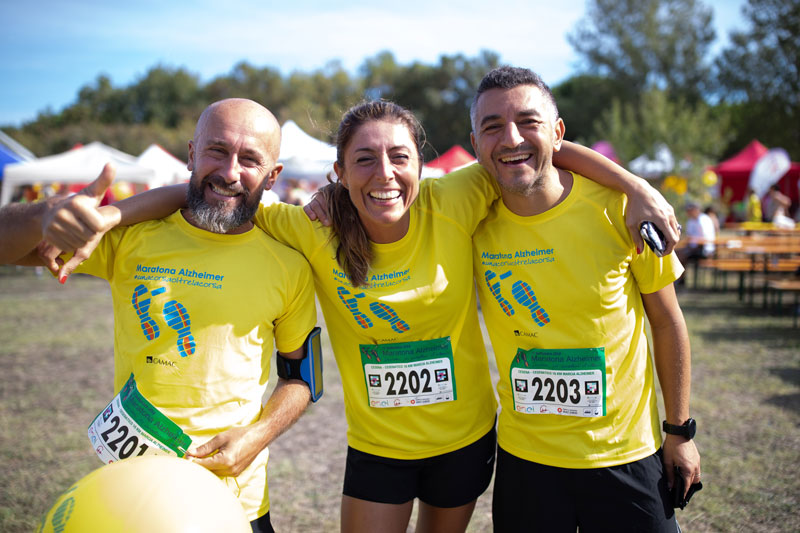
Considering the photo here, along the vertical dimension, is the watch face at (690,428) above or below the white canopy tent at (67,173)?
below

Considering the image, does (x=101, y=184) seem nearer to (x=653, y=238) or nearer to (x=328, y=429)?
(x=653, y=238)

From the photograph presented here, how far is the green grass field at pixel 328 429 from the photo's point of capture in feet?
12.7

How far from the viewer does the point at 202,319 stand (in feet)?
7.14

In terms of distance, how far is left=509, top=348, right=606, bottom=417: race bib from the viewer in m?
2.29

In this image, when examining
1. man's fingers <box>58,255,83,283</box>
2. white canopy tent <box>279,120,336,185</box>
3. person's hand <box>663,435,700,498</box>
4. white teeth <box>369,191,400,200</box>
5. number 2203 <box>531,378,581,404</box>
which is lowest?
person's hand <box>663,435,700,498</box>

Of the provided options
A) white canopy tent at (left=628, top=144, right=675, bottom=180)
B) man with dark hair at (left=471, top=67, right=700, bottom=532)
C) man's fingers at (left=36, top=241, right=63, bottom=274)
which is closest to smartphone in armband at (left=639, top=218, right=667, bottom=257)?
man with dark hair at (left=471, top=67, right=700, bottom=532)

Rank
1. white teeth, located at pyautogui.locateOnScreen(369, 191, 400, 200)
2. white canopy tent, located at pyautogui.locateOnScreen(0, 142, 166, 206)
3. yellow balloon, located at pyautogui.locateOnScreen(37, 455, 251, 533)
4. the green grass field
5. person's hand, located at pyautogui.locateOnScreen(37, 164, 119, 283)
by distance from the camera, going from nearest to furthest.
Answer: yellow balloon, located at pyautogui.locateOnScreen(37, 455, 251, 533)
person's hand, located at pyautogui.locateOnScreen(37, 164, 119, 283)
white teeth, located at pyautogui.locateOnScreen(369, 191, 400, 200)
the green grass field
white canopy tent, located at pyautogui.locateOnScreen(0, 142, 166, 206)

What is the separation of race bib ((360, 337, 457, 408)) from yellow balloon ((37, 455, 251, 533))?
0.82 m

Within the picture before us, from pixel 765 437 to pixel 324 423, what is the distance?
151 inches

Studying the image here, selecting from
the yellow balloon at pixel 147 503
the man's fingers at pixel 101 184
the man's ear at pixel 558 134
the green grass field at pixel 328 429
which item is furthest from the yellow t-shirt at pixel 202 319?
the green grass field at pixel 328 429

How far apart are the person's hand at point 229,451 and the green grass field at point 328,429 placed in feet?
6.13

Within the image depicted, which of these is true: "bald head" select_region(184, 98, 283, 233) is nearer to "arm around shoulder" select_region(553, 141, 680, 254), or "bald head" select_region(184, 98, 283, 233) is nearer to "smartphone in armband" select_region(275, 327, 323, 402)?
"smartphone in armband" select_region(275, 327, 323, 402)

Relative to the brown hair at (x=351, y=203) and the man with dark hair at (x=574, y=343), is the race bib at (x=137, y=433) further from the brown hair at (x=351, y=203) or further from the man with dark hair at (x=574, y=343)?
the man with dark hair at (x=574, y=343)

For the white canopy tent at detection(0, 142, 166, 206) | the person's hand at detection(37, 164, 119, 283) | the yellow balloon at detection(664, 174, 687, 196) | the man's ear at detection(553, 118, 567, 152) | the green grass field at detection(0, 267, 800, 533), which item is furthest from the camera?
the yellow balloon at detection(664, 174, 687, 196)
